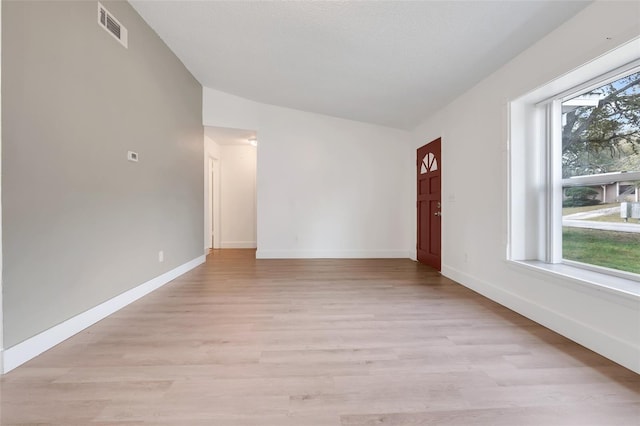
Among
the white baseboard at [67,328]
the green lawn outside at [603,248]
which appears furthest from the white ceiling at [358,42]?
the white baseboard at [67,328]

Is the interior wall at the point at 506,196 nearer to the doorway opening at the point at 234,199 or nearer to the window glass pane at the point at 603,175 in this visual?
the window glass pane at the point at 603,175

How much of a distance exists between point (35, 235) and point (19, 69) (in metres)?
1.02

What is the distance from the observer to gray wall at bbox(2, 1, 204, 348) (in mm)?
1603

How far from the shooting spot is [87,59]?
85.0 inches

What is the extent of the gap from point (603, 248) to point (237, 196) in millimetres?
5927

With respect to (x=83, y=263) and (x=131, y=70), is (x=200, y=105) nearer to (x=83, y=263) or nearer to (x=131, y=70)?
(x=131, y=70)

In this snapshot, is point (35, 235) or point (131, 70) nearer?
point (35, 235)

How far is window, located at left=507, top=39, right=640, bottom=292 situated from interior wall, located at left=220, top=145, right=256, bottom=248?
5.09m

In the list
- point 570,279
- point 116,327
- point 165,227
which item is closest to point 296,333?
point 116,327

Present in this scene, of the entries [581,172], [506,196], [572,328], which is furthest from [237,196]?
[572,328]

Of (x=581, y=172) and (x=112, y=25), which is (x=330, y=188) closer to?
(x=581, y=172)

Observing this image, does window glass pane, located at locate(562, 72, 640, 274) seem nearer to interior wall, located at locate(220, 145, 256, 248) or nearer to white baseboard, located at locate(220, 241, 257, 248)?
interior wall, located at locate(220, 145, 256, 248)

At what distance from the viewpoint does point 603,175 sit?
1983mm

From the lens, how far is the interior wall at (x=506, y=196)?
1.65m
